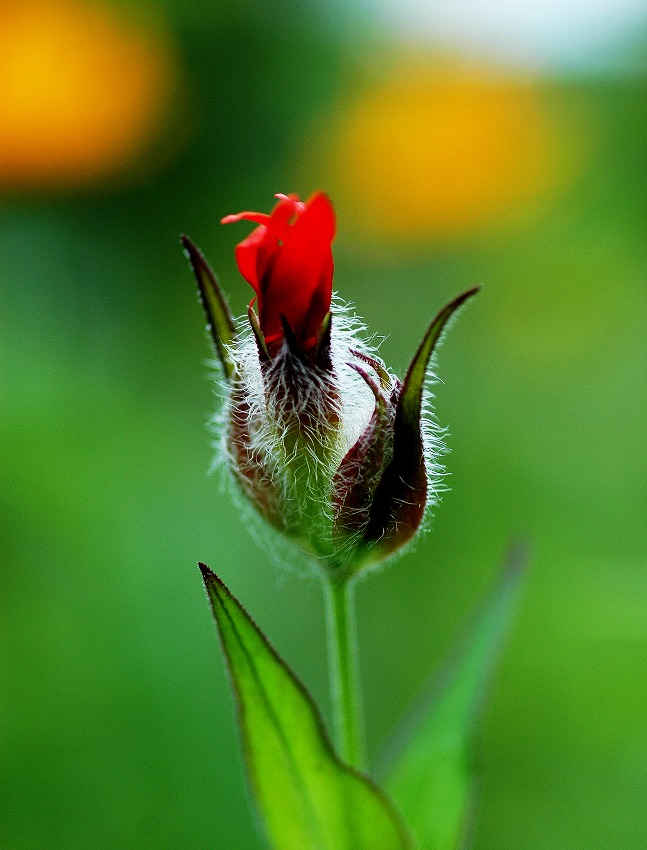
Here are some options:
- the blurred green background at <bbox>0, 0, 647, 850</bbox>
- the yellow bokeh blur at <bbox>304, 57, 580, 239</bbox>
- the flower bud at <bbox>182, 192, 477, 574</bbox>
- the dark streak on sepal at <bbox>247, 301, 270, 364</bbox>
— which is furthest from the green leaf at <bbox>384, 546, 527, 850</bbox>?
the yellow bokeh blur at <bbox>304, 57, 580, 239</bbox>

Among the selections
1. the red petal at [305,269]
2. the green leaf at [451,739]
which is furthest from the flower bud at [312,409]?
the green leaf at [451,739]

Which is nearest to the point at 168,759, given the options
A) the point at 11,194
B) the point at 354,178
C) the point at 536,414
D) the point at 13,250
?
the point at 536,414

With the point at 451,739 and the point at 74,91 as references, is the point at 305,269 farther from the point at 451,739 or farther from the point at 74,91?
the point at 74,91

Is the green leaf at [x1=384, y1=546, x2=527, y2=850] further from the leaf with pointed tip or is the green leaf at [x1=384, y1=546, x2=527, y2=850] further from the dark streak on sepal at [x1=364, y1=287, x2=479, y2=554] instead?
the leaf with pointed tip

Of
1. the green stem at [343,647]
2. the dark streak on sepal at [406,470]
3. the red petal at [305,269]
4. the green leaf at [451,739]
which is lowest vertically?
the green leaf at [451,739]

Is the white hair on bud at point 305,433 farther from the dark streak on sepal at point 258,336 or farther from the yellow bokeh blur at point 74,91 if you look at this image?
the yellow bokeh blur at point 74,91

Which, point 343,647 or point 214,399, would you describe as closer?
point 343,647

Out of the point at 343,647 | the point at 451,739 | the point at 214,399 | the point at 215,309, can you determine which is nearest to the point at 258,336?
the point at 215,309
